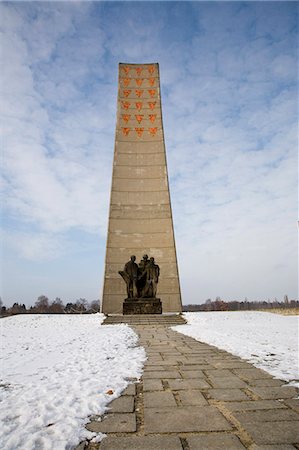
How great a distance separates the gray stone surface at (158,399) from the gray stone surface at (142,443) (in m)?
0.55

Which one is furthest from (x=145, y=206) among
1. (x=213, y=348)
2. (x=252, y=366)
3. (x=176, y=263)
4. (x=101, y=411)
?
(x=101, y=411)

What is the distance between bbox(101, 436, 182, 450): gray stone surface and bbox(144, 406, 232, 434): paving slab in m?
0.10

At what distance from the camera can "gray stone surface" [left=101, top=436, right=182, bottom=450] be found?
5.41ft

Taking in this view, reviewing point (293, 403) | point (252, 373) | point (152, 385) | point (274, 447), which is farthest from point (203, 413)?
point (252, 373)

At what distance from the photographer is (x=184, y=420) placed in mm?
2014

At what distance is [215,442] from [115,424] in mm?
640

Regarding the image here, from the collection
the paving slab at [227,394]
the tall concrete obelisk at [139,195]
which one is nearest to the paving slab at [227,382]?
the paving slab at [227,394]

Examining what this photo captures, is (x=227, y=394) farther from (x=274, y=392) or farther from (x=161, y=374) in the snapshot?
(x=161, y=374)

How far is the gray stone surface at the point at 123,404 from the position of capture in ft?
7.29

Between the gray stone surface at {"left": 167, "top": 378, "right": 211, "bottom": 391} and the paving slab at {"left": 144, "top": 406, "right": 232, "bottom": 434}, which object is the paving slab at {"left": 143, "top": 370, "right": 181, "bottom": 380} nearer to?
the gray stone surface at {"left": 167, "top": 378, "right": 211, "bottom": 391}

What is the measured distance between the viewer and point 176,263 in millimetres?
18766

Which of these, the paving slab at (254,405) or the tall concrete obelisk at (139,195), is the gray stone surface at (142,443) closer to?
the paving slab at (254,405)

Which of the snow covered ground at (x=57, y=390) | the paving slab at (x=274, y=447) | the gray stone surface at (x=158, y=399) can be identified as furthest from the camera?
the gray stone surface at (x=158, y=399)

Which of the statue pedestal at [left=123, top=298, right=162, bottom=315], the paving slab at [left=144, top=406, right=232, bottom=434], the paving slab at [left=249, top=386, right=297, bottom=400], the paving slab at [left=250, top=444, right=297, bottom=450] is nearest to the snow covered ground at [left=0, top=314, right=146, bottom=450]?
the paving slab at [left=144, top=406, right=232, bottom=434]
